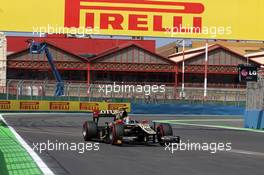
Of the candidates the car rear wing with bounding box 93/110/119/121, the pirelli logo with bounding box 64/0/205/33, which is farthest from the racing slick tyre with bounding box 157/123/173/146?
the pirelli logo with bounding box 64/0/205/33

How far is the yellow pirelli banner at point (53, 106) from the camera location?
1647 inches

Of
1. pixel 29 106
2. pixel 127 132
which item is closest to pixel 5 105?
pixel 29 106

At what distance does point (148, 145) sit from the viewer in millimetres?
15297

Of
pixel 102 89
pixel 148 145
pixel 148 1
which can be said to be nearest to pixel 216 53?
pixel 102 89

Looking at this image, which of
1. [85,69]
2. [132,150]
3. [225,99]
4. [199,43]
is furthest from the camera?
[199,43]

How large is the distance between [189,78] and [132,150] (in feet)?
193

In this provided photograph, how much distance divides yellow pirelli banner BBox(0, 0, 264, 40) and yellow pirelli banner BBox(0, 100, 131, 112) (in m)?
20.8

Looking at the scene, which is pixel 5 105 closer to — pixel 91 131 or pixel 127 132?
pixel 91 131

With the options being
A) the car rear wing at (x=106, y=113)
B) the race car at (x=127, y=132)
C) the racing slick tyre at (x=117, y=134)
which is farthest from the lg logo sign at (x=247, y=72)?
the racing slick tyre at (x=117, y=134)

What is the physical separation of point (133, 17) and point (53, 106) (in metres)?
24.0

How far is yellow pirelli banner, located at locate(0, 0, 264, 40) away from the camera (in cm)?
2106

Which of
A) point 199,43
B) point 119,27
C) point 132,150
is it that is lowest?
point 132,150

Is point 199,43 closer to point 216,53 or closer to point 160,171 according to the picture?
point 216,53

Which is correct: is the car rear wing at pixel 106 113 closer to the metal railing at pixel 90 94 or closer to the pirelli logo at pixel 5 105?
the metal railing at pixel 90 94
